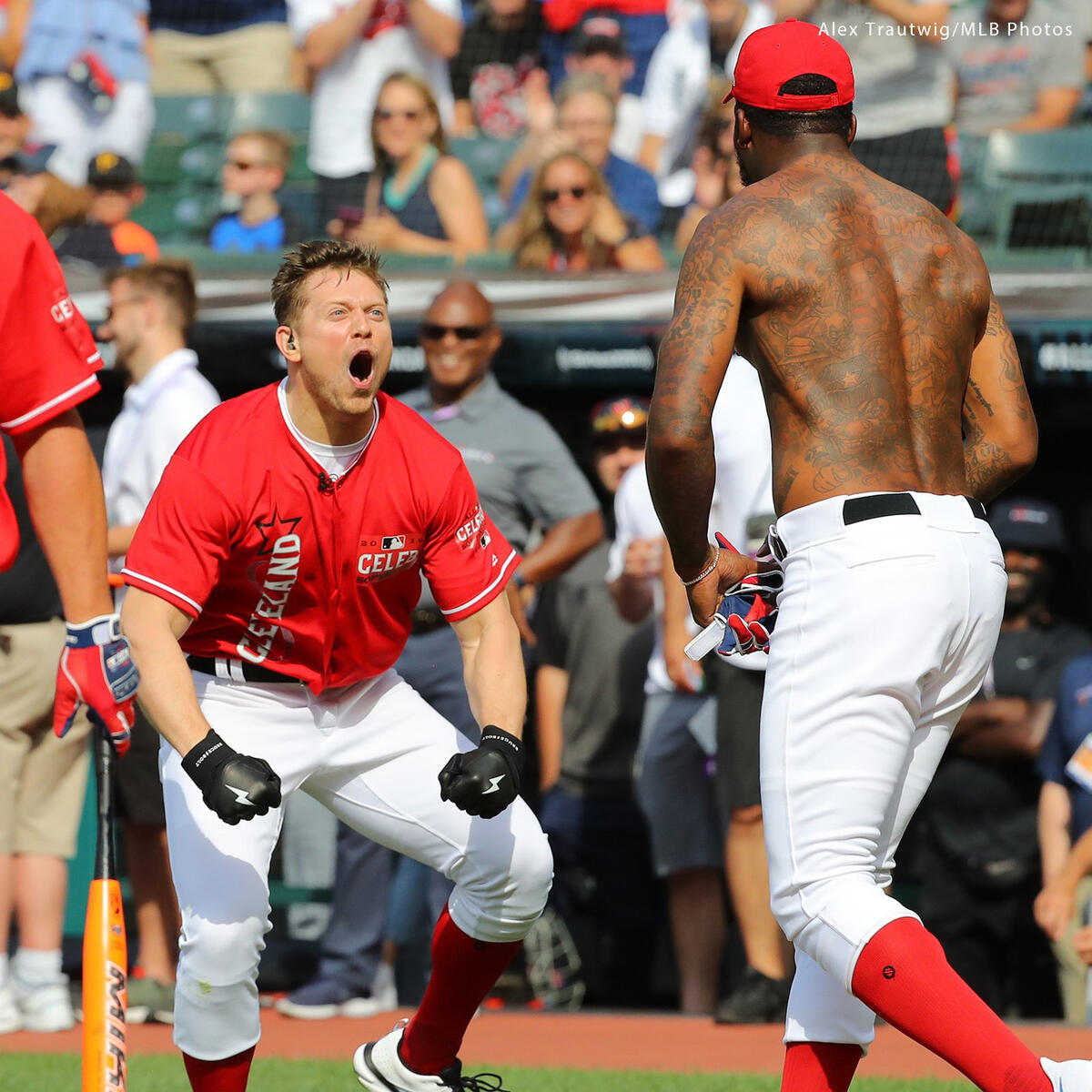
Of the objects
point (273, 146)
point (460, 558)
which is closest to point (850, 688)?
point (460, 558)

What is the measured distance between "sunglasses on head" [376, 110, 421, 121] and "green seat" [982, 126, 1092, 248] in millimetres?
2472

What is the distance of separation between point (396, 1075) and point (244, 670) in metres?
0.92

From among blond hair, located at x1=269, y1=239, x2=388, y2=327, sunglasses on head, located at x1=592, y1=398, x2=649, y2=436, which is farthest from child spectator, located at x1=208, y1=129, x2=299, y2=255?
blond hair, located at x1=269, y1=239, x2=388, y2=327

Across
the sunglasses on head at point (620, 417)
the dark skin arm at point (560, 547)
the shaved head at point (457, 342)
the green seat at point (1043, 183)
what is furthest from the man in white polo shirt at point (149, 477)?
the green seat at point (1043, 183)

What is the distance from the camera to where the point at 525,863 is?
11.7ft

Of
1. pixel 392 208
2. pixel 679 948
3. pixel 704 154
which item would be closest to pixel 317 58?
pixel 392 208

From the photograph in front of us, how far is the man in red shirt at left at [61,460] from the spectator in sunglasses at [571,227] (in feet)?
12.6

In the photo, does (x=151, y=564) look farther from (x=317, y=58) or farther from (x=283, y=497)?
(x=317, y=58)

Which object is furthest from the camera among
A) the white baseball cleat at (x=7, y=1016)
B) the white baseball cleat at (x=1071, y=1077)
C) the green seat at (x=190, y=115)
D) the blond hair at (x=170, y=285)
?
the green seat at (x=190, y=115)

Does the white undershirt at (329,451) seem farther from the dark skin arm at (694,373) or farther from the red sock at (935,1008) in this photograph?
the red sock at (935,1008)

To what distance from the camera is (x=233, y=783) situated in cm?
304

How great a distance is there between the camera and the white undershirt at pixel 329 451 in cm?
351

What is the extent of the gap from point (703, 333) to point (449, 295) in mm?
2720

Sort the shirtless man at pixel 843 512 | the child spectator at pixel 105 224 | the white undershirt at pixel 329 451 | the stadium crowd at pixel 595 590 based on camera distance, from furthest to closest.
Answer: the child spectator at pixel 105 224
the stadium crowd at pixel 595 590
the white undershirt at pixel 329 451
the shirtless man at pixel 843 512
